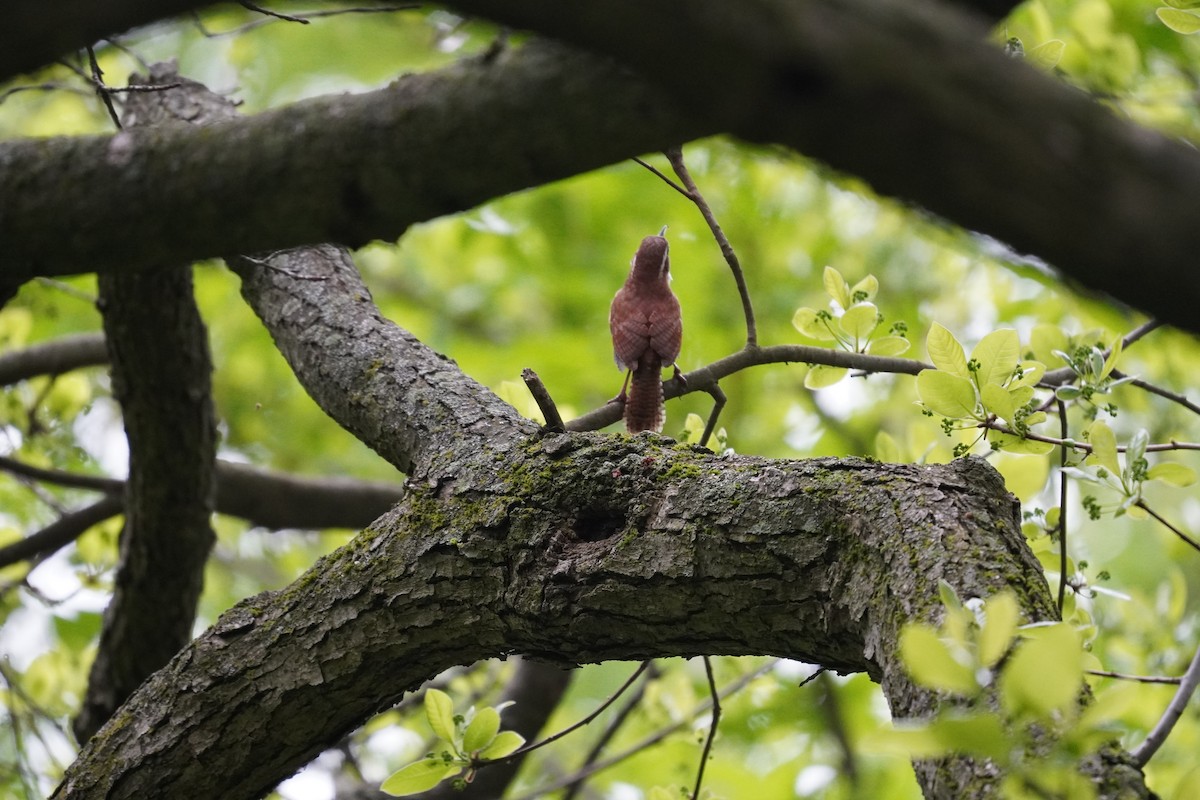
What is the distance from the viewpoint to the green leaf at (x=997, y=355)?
2.29 metres

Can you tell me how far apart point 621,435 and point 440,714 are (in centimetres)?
84

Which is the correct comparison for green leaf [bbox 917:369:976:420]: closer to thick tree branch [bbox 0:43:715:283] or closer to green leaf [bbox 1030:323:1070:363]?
green leaf [bbox 1030:323:1070:363]

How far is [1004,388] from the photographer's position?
7.59 feet

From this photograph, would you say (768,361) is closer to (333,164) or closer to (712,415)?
(712,415)

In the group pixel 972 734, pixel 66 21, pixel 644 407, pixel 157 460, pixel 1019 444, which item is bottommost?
pixel 972 734

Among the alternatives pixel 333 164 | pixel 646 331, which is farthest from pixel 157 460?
pixel 333 164

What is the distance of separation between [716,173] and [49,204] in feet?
17.2

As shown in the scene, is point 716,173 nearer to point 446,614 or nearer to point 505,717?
point 505,717

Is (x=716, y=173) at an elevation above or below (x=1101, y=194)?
above

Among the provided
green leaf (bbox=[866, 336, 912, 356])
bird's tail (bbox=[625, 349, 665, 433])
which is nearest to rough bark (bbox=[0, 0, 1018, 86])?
green leaf (bbox=[866, 336, 912, 356])

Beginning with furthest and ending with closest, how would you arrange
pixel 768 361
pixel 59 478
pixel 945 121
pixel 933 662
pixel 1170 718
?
pixel 59 478 < pixel 768 361 < pixel 1170 718 < pixel 933 662 < pixel 945 121

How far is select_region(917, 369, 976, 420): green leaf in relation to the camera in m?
2.28

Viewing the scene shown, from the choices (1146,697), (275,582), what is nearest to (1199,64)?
(1146,697)

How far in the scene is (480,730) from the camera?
257 cm
